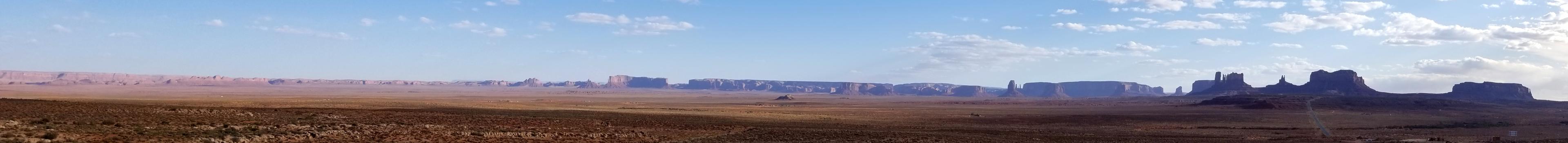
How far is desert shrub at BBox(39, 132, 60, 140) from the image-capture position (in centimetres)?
2202

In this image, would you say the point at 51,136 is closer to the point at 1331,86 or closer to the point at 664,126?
the point at 664,126

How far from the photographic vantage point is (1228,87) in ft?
531

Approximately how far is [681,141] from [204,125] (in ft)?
46.6

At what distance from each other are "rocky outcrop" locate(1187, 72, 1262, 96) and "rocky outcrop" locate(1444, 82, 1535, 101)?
25522 mm

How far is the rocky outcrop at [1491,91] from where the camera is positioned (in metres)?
133

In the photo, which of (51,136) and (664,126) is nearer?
(51,136)

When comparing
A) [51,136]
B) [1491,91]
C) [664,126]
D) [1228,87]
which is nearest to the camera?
[51,136]

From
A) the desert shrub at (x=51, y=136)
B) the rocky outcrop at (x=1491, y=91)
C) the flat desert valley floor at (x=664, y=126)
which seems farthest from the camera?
the rocky outcrop at (x=1491, y=91)

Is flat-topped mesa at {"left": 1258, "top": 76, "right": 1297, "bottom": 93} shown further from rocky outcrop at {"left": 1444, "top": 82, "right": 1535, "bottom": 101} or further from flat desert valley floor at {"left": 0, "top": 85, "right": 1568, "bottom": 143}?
flat desert valley floor at {"left": 0, "top": 85, "right": 1568, "bottom": 143}

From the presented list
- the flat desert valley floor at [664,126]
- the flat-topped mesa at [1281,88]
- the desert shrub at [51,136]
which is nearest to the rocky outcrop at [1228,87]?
the flat-topped mesa at [1281,88]

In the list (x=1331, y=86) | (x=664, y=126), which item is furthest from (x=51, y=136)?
(x=1331, y=86)

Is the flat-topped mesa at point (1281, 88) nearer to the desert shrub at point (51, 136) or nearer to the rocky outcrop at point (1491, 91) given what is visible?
the rocky outcrop at point (1491, 91)

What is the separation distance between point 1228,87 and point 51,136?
6560 inches

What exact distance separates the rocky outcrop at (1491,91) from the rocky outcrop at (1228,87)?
2552cm
